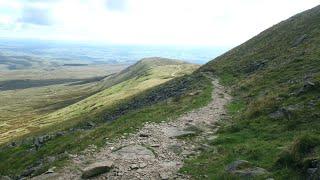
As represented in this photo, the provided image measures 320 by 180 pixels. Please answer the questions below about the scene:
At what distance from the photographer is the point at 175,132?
3316 centimetres

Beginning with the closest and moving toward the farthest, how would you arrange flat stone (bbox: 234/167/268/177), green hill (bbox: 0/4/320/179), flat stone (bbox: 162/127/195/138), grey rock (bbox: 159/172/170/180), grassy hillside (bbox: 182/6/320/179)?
flat stone (bbox: 234/167/268/177), grassy hillside (bbox: 182/6/320/179), green hill (bbox: 0/4/320/179), grey rock (bbox: 159/172/170/180), flat stone (bbox: 162/127/195/138)

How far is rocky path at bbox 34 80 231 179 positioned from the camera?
78.9ft

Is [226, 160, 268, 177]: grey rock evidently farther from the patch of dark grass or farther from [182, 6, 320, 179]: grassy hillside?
the patch of dark grass

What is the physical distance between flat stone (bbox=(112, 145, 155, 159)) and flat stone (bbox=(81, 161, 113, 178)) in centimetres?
212

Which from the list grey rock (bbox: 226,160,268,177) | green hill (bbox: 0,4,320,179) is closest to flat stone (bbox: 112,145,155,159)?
green hill (bbox: 0,4,320,179)

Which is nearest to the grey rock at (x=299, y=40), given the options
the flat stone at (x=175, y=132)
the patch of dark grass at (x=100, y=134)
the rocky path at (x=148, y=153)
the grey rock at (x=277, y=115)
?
the patch of dark grass at (x=100, y=134)

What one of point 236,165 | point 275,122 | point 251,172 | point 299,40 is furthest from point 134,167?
point 299,40

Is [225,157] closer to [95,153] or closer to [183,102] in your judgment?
[95,153]

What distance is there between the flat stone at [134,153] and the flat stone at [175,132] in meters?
3.77

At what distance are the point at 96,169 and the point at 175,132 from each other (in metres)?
10.1

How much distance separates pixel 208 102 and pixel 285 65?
15.0 meters

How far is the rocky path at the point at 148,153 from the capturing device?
24.1m

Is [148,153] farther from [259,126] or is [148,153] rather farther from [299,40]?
[299,40]

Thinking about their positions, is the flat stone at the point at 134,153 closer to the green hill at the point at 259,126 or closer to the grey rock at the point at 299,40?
the green hill at the point at 259,126
